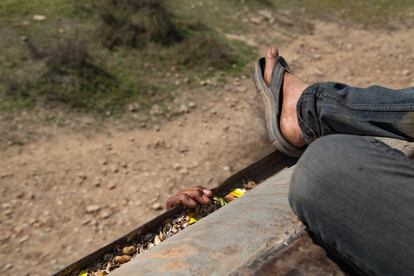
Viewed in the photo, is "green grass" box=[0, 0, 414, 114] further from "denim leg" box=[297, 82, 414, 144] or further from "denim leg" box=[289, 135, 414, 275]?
"denim leg" box=[289, 135, 414, 275]

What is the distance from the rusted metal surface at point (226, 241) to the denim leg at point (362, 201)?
142 millimetres

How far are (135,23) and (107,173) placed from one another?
2.18 meters

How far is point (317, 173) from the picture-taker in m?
1.37

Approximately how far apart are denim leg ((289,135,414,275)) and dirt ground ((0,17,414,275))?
1.85 meters

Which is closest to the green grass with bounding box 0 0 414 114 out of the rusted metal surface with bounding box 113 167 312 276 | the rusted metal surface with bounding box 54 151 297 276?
the rusted metal surface with bounding box 54 151 297 276

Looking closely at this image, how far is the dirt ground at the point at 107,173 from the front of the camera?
2.90 m

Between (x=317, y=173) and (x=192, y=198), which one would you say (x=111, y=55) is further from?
(x=317, y=173)

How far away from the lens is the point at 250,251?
138 cm

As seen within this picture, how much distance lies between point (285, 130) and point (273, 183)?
0.30m

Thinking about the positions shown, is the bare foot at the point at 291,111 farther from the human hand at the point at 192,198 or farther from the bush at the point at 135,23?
the bush at the point at 135,23

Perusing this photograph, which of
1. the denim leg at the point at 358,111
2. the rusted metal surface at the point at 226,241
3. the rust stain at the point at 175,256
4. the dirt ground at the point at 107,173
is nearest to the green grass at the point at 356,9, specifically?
the dirt ground at the point at 107,173

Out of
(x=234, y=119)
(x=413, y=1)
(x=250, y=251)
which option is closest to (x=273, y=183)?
(x=250, y=251)

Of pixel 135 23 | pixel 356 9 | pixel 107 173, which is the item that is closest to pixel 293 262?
pixel 107 173

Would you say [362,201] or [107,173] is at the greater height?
[362,201]
